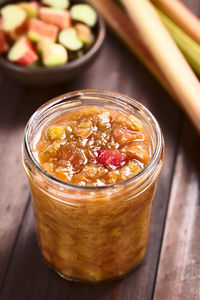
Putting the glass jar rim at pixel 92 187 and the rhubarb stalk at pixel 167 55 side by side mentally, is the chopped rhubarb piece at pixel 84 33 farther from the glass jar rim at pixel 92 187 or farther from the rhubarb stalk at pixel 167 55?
the glass jar rim at pixel 92 187

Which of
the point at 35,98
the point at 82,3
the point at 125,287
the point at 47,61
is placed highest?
the point at 82,3

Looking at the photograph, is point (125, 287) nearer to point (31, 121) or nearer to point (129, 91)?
point (31, 121)

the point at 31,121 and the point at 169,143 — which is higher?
the point at 31,121

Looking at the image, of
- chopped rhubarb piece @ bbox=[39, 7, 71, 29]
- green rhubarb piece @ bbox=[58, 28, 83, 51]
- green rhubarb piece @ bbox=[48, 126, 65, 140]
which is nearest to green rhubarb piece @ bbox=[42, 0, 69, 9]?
chopped rhubarb piece @ bbox=[39, 7, 71, 29]

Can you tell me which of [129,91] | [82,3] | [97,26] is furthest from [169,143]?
[82,3]

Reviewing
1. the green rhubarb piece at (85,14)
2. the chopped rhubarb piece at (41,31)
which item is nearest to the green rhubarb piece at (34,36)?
the chopped rhubarb piece at (41,31)

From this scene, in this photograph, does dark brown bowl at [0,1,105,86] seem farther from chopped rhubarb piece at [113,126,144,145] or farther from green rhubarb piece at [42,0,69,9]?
chopped rhubarb piece at [113,126,144,145]

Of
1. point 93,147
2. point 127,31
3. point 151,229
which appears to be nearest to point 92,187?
point 93,147
